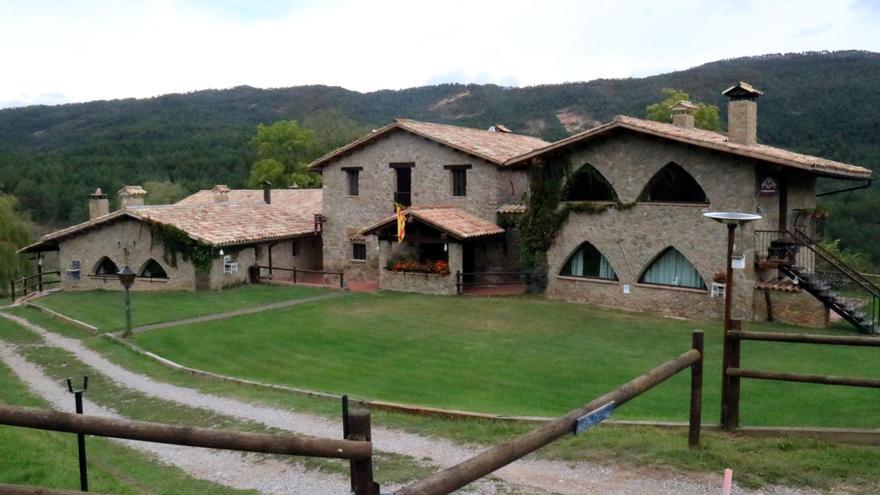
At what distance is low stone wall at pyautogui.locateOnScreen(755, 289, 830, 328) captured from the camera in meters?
19.1

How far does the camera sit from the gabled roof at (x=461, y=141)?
90.1 ft

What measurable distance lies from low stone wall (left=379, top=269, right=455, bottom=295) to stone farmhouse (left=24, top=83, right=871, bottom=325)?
51 mm

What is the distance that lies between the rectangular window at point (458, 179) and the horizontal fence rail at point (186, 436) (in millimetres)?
23921

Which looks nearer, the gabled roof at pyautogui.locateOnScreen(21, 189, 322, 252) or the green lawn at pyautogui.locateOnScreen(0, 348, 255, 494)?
the green lawn at pyautogui.locateOnScreen(0, 348, 255, 494)

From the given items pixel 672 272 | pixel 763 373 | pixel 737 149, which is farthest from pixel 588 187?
pixel 763 373

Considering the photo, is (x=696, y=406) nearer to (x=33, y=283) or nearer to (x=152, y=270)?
(x=152, y=270)

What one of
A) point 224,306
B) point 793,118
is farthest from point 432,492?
point 793,118

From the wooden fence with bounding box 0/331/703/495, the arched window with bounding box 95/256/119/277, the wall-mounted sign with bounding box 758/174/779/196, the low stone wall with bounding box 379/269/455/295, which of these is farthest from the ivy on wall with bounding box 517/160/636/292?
the wooden fence with bounding box 0/331/703/495

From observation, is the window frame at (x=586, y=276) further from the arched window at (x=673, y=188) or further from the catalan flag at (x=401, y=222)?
the catalan flag at (x=401, y=222)

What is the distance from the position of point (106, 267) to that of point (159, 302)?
6.94 meters

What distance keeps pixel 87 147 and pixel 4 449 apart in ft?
257

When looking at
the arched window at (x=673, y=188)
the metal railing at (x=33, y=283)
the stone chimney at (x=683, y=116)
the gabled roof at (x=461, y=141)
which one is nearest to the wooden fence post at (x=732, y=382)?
the arched window at (x=673, y=188)

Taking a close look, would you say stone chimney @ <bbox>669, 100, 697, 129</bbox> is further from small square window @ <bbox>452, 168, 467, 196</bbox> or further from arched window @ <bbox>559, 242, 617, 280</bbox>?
small square window @ <bbox>452, 168, 467, 196</bbox>

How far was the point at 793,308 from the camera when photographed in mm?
19406
